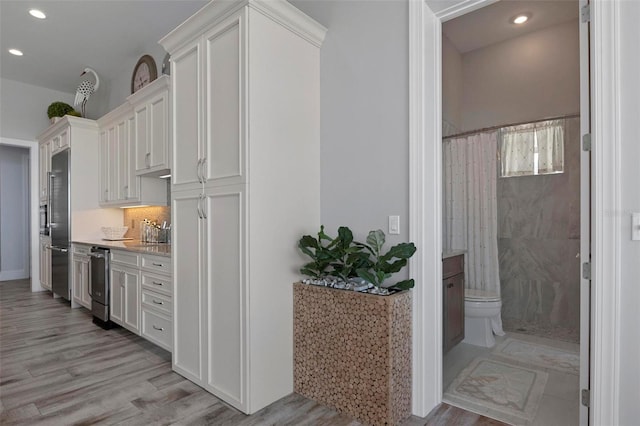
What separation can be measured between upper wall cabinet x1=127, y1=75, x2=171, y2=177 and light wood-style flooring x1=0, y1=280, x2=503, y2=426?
1.70 m

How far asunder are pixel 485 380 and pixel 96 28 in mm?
5029

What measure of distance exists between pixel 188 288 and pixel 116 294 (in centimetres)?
153

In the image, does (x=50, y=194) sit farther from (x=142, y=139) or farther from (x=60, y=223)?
(x=142, y=139)

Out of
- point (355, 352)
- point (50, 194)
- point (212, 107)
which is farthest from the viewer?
point (50, 194)

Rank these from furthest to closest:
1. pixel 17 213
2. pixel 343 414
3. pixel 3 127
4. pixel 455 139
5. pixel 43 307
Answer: pixel 17 213 < pixel 3 127 < pixel 43 307 < pixel 455 139 < pixel 343 414

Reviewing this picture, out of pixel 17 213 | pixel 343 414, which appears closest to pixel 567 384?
pixel 343 414

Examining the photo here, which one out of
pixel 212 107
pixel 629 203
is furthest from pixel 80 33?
pixel 629 203

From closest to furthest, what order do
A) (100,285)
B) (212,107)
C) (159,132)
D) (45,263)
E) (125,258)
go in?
(212,107), (125,258), (159,132), (100,285), (45,263)

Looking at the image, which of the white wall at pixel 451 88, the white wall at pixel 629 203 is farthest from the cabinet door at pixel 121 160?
the white wall at pixel 629 203

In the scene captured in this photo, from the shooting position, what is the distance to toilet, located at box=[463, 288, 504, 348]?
10.2ft

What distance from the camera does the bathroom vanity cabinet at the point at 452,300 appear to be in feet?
8.78

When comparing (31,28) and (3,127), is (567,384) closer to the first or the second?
(31,28)

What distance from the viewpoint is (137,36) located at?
405 centimetres

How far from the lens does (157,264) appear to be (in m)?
2.92
